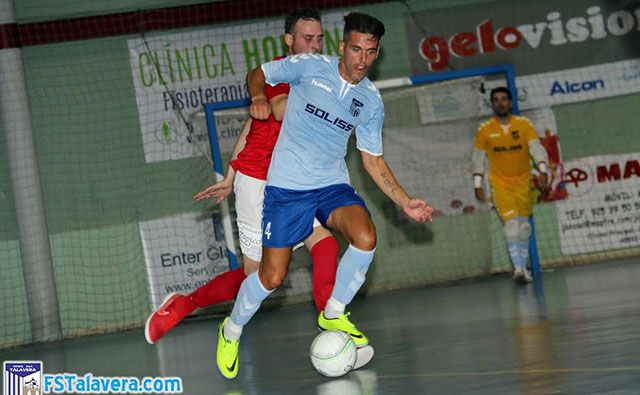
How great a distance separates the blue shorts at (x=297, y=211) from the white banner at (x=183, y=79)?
7.25 m

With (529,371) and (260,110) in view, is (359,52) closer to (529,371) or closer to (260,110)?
(260,110)

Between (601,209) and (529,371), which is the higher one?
(601,209)

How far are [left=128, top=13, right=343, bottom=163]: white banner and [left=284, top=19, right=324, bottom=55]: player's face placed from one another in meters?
6.57

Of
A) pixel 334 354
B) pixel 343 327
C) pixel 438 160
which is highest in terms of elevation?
pixel 438 160

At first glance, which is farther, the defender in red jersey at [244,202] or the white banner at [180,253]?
the white banner at [180,253]

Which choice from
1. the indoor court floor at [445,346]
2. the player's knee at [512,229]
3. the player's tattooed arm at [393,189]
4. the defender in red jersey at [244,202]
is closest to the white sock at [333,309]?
the indoor court floor at [445,346]

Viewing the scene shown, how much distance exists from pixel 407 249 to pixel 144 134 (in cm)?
361

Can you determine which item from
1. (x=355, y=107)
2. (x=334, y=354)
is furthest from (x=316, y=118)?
(x=334, y=354)

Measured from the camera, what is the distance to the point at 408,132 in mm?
14453

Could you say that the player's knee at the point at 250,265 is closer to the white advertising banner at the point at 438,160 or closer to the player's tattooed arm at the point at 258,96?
the player's tattooed arm at the point at 258,96

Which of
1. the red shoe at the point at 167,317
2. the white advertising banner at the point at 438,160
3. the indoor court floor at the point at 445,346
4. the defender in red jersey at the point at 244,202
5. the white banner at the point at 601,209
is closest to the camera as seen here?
the indoor court floor at the point at 445,346

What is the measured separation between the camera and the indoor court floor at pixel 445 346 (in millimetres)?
5582

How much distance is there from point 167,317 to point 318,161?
2.06 m

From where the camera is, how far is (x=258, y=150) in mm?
8141
